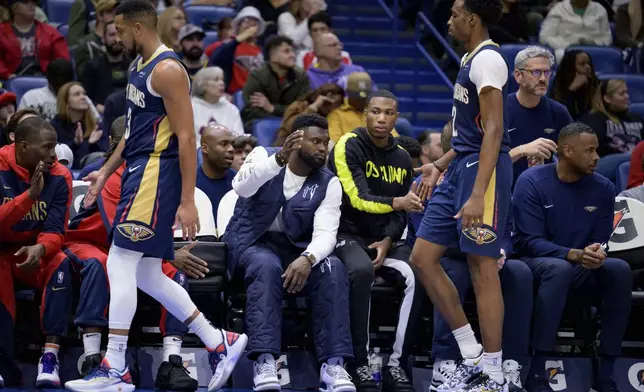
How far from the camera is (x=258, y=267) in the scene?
19.6 feet

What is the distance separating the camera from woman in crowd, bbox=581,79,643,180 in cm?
936

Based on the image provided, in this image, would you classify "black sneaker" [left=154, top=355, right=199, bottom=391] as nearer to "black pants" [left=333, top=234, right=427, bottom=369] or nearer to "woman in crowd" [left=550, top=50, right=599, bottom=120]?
"black pants" [left=333, top=234, right=427, bottom=369]

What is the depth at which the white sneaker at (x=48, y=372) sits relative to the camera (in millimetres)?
5824

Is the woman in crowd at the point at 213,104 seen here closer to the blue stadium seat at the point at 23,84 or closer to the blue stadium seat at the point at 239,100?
the blue stadium seat at the point at 239,100

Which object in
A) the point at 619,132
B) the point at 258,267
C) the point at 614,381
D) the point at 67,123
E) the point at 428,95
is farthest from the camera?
the point at 428,95

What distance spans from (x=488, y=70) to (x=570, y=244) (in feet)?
5.19

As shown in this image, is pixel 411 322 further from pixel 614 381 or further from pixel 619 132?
pixel 619 132

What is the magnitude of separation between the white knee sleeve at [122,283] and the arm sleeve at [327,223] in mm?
1017

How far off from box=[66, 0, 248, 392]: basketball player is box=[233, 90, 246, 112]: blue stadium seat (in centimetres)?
393

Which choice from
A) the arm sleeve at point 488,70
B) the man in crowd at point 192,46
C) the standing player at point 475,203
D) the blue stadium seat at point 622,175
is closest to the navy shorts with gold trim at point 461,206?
the standing player at point 475,203

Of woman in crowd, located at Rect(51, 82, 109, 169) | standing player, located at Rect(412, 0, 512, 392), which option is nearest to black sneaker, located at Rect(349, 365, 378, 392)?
standing player, located at Rect(412, 0, 512, 392)

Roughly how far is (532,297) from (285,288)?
4.50 ft

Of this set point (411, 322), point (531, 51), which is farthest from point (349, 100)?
point (411, 322)

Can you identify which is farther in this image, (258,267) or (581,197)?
(581,197)
